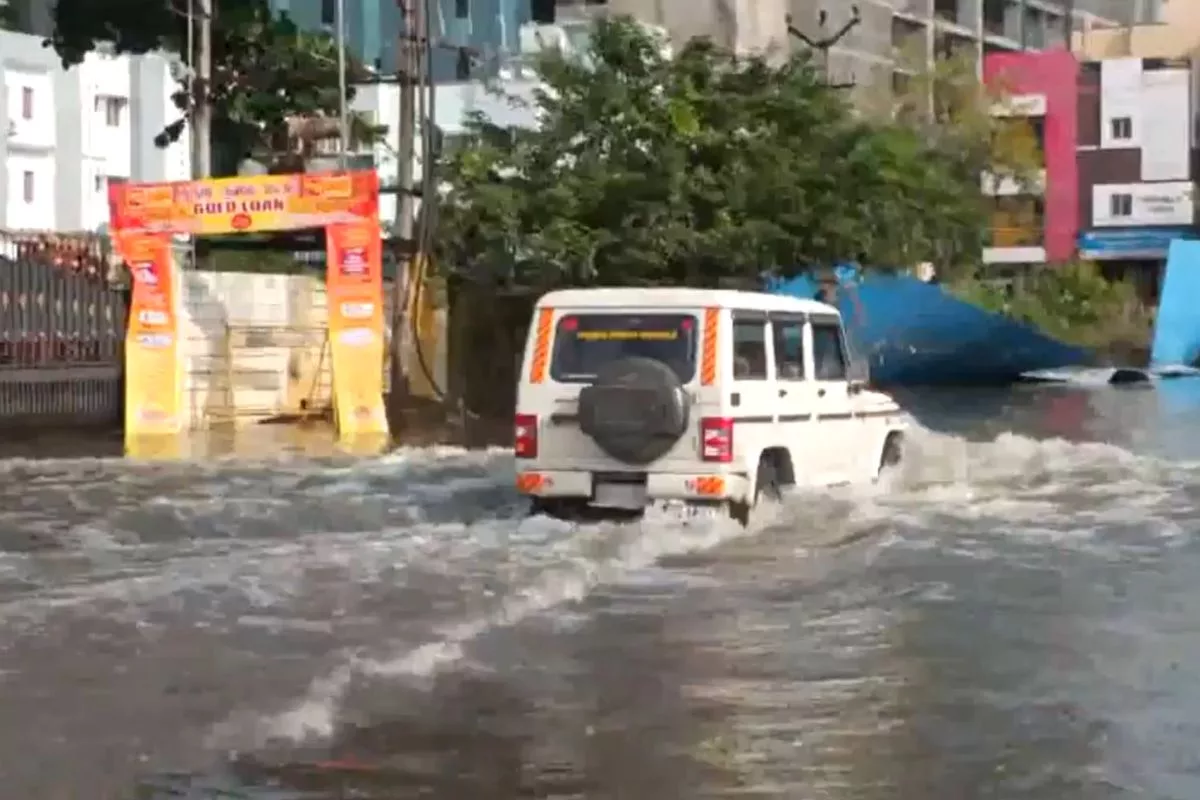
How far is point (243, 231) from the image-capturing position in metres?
24.2

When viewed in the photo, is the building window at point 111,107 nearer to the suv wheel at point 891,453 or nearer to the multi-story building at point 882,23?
the multi-story building at point 882,23

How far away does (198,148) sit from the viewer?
27578mm

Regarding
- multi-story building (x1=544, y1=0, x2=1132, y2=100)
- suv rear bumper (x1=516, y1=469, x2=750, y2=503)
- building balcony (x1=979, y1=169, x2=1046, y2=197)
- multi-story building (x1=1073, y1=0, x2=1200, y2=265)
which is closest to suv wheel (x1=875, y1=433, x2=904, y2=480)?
suv rear bumper (x1=516, y1=469, x2=750, y2=503)

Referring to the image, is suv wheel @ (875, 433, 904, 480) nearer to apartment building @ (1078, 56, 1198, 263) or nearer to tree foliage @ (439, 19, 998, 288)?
tree foliage @ (439, 19, 998, 288)

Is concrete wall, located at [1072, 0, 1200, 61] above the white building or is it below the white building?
above

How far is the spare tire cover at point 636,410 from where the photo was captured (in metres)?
13.8

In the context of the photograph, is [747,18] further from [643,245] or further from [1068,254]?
[643,245]

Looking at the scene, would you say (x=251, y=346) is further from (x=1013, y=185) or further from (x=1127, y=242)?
(x=1127, y=242)

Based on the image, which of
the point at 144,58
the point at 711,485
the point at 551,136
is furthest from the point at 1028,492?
the point at 144,58

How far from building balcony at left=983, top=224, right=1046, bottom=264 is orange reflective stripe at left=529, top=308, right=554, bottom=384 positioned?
176 ft

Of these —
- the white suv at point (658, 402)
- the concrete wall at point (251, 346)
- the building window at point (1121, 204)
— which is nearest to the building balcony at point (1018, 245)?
the building window at point (1121, 204)

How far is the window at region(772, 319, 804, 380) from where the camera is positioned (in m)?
14.9

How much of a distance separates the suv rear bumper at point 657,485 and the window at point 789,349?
3.68 ft

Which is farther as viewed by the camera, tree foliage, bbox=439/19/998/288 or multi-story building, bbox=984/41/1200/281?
multi-story building, bbox=984/41/1200/281
